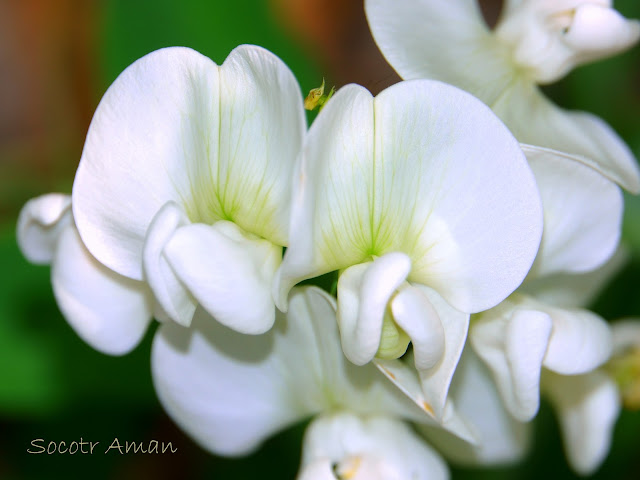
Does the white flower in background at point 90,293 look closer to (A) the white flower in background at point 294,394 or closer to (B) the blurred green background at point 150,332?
(A) the white flower in background at point 294,394

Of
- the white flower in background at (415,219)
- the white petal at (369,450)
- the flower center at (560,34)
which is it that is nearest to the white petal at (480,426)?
the white petal at (369,450)

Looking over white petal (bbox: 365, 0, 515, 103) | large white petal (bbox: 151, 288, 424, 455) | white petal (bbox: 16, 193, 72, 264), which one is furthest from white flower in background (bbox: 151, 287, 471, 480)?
white petal (bbox: 365, 0, 515, 103)

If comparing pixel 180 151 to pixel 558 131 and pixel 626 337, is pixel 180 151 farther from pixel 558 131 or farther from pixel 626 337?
pixel 626 337

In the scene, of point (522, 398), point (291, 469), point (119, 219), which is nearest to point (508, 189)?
point (522, 398)

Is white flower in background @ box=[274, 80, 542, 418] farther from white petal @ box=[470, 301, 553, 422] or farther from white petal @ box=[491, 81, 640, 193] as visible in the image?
white petal @ box=[491, 81, 640, 193]

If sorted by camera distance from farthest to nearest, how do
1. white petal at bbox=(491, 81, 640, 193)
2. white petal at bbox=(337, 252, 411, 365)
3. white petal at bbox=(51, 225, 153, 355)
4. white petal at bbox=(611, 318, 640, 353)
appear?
white petal at bbox=(611, 318, 640, 353) < white petal at bbox=(491, 81, 640, 193) < white petal at bbox=(51, 225, 153, 355) < white petal at bbox=(337, 252, 411, 365)

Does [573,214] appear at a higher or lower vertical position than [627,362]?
higher

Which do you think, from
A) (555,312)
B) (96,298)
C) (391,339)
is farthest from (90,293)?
(555,312)
